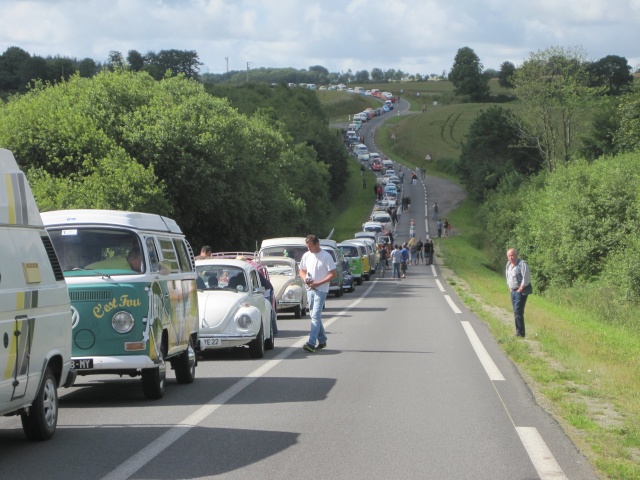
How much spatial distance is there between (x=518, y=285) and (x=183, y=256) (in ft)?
28.8

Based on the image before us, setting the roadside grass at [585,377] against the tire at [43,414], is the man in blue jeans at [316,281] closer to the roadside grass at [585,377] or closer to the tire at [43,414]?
the roadside grass at [585,377]

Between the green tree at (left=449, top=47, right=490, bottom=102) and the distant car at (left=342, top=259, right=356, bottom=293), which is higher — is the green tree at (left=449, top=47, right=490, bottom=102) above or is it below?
above

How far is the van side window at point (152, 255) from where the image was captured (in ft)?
38.5

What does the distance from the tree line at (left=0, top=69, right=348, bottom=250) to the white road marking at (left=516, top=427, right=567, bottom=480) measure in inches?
1158

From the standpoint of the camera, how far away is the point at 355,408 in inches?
434

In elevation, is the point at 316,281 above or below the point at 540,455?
above

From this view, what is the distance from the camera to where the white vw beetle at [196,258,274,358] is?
16328mm

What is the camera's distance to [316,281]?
17.5 m

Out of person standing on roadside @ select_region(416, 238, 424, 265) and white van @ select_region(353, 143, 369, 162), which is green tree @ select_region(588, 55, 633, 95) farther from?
person standing on roadside @ select_region(416, 238, 424, 265)

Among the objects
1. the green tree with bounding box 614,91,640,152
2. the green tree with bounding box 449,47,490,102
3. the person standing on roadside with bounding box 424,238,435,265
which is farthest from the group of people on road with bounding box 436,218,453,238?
the green tree with bounding box 449,47,490,102

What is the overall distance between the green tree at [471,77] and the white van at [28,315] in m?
183

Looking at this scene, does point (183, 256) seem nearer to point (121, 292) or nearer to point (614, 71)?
point (121, 292)

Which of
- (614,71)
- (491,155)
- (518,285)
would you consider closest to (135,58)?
(614,71)

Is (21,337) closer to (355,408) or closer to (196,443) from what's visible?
(196,443)
